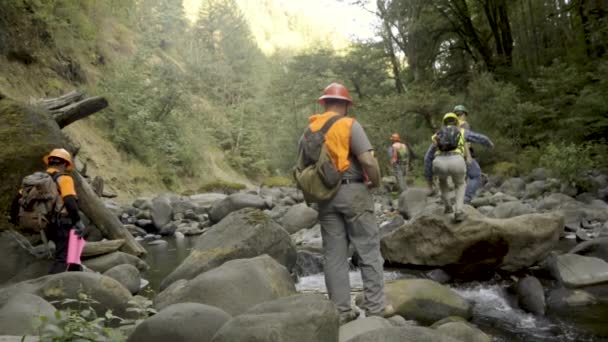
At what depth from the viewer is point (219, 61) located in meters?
57.1

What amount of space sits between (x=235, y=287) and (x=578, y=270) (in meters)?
4.22

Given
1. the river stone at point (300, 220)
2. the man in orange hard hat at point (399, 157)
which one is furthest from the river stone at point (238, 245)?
the man in orange hard hat at point (399, 157)

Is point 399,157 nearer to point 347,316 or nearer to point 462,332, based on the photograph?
point 347,316

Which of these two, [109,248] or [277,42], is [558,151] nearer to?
[109,248]

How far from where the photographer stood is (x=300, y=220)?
39.8 feet

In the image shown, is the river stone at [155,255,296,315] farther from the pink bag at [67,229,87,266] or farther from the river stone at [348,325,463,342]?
the river stone at [348,325,463,342]

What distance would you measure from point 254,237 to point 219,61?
52.6 m

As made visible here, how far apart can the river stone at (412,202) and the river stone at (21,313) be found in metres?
9.63

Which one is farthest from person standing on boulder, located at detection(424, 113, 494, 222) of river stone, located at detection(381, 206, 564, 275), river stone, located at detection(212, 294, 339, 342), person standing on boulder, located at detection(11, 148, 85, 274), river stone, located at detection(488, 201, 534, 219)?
person standing on boulder, located at detection(11, 148, 85, 274)

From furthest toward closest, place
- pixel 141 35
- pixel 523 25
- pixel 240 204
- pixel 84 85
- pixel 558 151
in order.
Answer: pixel 141 35, pixel 84 85, pixel 523 25, pixel 240 204, pixel 558 151

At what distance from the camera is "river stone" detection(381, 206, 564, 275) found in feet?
22.4

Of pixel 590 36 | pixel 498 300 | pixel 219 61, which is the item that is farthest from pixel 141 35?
pixel 498 300

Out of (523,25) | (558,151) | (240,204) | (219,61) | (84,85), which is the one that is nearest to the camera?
(558,151)

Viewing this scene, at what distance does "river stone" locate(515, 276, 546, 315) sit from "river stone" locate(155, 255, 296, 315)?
8.47ft
